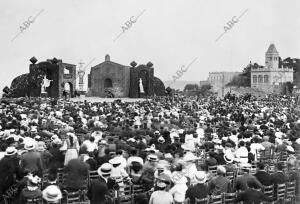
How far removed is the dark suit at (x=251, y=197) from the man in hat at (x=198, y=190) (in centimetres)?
64

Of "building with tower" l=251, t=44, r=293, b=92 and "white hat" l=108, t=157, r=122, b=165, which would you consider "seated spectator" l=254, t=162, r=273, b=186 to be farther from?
"building with tower" l=251, t=44, r=293, b=92

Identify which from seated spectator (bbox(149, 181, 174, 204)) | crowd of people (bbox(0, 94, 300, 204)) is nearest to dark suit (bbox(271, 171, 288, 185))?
crowd of people (bbox(0, 94, 300, 204))

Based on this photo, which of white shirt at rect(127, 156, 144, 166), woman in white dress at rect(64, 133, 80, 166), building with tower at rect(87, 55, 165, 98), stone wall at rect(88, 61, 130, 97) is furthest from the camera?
stone wall at rect(88, 61, 130, 97)

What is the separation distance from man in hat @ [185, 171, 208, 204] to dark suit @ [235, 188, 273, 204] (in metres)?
0.64

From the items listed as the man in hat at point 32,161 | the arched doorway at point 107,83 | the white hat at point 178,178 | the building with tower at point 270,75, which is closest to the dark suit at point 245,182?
the white hat at point 178,178

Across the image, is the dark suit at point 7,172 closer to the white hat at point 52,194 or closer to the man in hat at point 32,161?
A: the man in hat at point 32,161

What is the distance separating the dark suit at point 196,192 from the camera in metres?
8.96

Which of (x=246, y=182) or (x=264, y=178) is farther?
(x=264, y=178)

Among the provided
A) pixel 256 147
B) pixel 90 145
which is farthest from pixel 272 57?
pixel 90 145

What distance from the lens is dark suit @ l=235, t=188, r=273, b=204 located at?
8.75 metres

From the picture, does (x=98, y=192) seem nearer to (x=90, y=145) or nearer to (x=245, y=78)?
(x=90, y=145)

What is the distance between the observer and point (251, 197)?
28.7ft

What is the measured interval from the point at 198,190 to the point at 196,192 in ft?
0.18

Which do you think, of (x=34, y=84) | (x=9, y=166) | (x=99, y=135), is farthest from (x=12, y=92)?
(x=9, y=166)
